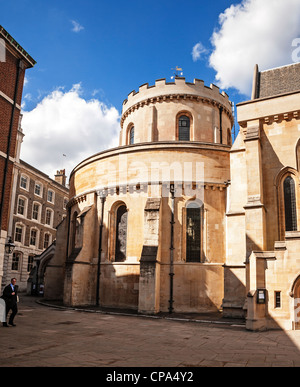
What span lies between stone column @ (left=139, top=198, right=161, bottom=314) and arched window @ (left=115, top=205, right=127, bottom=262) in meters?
2.83

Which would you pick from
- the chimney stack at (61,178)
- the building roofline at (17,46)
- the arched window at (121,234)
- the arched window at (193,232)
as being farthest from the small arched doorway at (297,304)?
the chimney stack at (61,178)

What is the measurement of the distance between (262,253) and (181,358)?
7357mm

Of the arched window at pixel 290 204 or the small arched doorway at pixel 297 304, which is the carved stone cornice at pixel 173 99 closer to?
the arched window at pixel 290 204

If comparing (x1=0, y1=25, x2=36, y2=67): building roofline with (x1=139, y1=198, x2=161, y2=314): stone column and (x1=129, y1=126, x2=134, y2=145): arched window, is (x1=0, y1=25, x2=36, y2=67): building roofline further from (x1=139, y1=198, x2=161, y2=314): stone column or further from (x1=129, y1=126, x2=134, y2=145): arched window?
(x1=129, y1=126, x2=134, y2=145): arched window

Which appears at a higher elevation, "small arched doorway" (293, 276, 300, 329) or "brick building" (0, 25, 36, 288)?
"brick building" (0, 25, 36, 288)

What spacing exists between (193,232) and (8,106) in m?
11.6

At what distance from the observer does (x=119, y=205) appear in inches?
862

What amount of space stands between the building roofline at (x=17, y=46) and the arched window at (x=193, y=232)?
1116cm

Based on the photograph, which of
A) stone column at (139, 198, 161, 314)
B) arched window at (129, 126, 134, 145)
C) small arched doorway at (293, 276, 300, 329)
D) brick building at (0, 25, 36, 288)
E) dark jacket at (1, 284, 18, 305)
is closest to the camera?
dark jacket at (1, 284, 18, 305)

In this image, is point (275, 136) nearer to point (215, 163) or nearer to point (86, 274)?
point (215, 163)

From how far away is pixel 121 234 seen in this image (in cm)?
2175

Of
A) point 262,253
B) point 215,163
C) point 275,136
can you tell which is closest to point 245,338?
point 262,253

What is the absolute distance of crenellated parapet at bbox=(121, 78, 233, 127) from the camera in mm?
26953

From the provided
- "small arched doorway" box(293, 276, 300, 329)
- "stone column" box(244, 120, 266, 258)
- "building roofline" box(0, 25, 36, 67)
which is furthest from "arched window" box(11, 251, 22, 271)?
"small arched doorway" box(293, 276, 300, 329)
